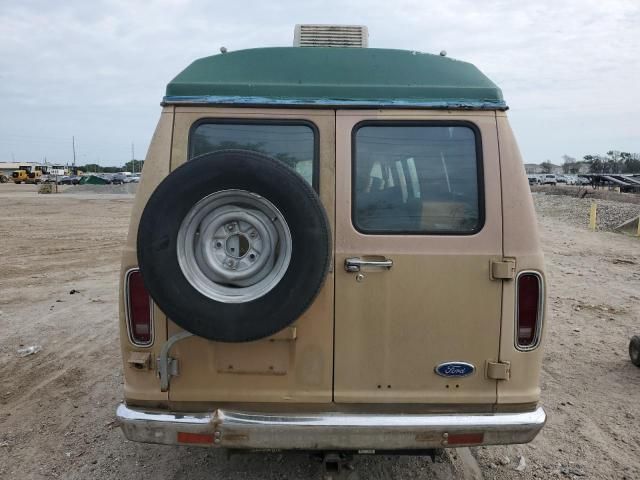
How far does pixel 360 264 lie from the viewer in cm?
274

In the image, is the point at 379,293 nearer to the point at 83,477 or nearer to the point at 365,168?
the point at 365,168

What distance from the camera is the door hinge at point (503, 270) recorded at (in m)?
2.75

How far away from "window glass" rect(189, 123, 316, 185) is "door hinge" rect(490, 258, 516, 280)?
101cm

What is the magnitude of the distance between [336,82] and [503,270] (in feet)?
4.13

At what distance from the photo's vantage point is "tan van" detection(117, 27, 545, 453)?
2.75m

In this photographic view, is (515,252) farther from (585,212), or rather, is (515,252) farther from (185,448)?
(585,212)

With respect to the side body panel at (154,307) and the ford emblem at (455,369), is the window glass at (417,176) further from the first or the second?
the side body panel at (154,307)

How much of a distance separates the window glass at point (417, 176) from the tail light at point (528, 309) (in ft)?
1.27

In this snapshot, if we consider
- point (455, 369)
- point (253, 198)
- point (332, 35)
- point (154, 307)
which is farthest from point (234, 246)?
point (332, 35)

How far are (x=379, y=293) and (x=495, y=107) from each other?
1114 millimetres

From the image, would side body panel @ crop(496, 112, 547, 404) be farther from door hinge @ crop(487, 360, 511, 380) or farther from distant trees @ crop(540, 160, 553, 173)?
distant trees @ crop(540, 160, 553, 173)

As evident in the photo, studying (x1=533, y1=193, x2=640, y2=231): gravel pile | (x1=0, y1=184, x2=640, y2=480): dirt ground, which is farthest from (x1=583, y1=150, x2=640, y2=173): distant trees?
(x1=0, y1=184, x2=640, y2=480): dirt ground

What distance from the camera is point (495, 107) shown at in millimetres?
2850

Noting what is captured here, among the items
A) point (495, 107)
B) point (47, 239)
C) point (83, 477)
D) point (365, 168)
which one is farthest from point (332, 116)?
point (47, 239)
